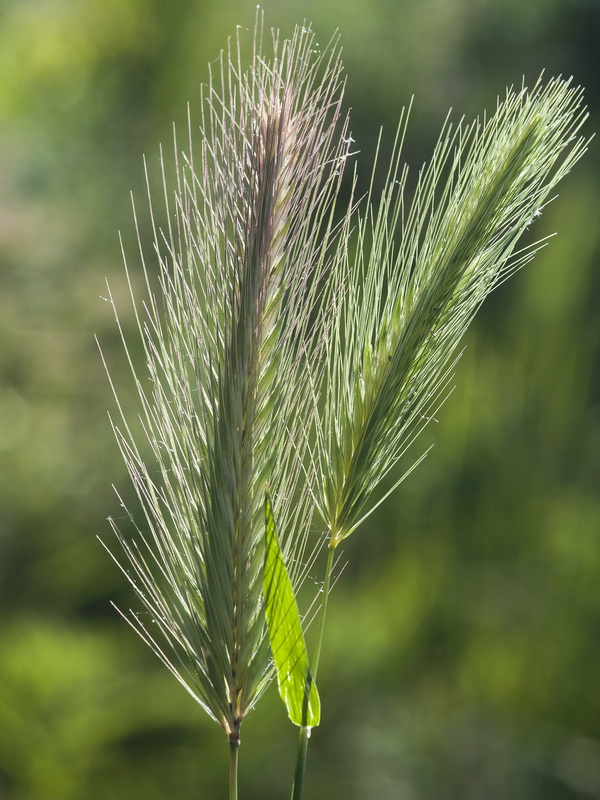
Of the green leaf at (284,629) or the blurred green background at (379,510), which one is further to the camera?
the blurred green background at (379,510)

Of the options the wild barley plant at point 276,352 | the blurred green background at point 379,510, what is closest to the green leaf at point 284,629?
the wild barley plant at point 276,352

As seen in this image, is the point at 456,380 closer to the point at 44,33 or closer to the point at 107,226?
the point at 107,226

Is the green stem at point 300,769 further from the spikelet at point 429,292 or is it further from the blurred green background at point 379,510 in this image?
the blurred green background at point 379,510

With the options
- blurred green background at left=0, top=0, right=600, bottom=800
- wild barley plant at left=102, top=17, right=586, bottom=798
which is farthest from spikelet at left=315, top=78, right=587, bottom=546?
blurred green background at left=0, top=0, right=600, bottom=800

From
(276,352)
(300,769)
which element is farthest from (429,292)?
(300,769)

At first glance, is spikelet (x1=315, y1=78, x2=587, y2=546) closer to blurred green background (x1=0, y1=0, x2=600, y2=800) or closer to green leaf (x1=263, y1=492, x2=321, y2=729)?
green leaf (x1=263, y1=492, x2=321, y2=729)
